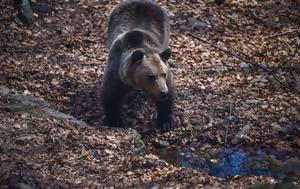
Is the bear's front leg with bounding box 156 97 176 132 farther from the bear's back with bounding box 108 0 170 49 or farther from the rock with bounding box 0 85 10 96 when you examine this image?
the rock with bounding box 0 85 10 96

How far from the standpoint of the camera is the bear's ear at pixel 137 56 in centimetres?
741

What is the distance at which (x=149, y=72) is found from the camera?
24.4 feet

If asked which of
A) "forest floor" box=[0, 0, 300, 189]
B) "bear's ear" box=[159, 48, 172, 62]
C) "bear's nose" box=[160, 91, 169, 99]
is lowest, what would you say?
"forest floor" box=[0, 0, 300, 189]

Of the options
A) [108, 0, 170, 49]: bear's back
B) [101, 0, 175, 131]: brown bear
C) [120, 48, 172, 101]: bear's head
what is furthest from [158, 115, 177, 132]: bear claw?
[108, 0, 170, 49]: bear's back

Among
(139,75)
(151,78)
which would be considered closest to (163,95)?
(151,78)

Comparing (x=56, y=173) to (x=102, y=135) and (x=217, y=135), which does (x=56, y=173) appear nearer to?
(x=102, y=135)

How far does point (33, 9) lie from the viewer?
11.4m

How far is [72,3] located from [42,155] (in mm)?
6429

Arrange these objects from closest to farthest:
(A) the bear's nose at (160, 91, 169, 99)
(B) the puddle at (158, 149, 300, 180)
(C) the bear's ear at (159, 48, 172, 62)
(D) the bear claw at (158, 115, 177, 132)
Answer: (B) the puddle at (158, 149, 300, 180)
(A) the bear's nose at (160, 91, 169, 99)
(C) the bear's ear at (159, 48, 172, 62)
(D) the bear claw at (158, 115, 177, 132)

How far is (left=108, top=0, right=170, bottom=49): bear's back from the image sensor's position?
29.7 ft

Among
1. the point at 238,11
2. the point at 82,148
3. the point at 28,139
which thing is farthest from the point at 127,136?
the point at 238,11

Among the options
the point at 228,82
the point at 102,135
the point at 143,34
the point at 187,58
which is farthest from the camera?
the point at 187,58

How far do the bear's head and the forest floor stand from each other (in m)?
0.67

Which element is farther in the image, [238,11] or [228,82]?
[238,11]
